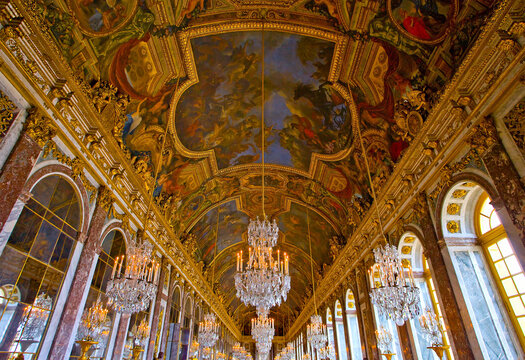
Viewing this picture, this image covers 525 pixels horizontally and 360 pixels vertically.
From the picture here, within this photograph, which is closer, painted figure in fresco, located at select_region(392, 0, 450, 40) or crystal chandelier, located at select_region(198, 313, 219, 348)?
painted figure in fresco, located at select_region(392, 0, 450, 40)

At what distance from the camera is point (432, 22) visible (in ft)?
20.4

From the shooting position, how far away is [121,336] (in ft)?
26.5

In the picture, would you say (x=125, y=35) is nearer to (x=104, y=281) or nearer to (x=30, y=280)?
(x=30, y=280)

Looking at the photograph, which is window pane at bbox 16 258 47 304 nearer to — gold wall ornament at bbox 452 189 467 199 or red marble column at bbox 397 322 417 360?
gold wall ornament at bbox 452 189 467 199

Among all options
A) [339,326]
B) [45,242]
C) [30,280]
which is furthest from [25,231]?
[339,326]

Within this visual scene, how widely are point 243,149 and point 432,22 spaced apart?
8163mm

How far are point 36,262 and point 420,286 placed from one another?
28.9 feet

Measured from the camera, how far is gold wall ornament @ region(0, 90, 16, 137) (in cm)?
456

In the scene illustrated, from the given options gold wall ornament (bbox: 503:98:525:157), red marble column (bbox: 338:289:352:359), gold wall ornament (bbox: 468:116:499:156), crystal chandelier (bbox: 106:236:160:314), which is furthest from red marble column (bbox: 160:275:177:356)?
gold wall ornament (bbox: 503:98:525:157)

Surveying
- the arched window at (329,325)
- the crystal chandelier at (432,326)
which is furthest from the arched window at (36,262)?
the arched window at (329,325)

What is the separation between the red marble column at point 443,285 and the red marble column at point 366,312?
452 centimetres

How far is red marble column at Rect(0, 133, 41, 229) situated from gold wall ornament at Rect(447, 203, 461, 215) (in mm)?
8206

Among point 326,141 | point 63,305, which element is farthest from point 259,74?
point 63,305

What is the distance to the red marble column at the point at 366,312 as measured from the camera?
10266 millimetres
